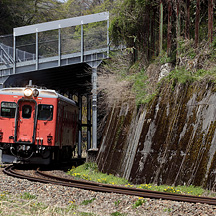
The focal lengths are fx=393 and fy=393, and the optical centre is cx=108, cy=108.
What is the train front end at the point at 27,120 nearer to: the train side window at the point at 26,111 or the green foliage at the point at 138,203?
the train side window at the point at 26,111

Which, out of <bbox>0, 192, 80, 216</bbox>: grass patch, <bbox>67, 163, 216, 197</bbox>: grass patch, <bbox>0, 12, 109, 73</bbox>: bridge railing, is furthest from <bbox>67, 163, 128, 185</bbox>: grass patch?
<bbox>0, 12, 109, 73</bbox>: bridge railing

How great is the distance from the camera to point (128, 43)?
1931cm

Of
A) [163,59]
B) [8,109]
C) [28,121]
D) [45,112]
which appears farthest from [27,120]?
[163,59]

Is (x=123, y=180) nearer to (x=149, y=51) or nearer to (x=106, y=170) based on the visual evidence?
(x=106, y=170)

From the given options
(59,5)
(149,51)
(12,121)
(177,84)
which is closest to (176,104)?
(177,84)

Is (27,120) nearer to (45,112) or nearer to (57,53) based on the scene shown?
(45,112)

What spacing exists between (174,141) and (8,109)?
8.30 m

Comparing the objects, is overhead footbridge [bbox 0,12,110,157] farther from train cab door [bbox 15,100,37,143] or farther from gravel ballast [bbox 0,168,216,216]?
gravel ballast [bbox 0,168,216,216]

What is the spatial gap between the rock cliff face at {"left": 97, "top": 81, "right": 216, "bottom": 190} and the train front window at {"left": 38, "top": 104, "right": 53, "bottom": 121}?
390cm

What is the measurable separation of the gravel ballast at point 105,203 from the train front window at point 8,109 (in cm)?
695

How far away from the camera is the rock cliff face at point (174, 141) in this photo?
930 cm

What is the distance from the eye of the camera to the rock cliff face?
366 inches

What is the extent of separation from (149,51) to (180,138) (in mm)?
7715

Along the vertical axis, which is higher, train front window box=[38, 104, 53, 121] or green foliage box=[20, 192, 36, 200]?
train front window box=[38, 104, 53, 121]
